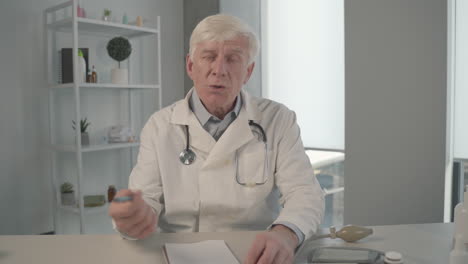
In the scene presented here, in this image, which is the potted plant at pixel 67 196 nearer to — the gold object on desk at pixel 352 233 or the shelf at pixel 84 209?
the shelf at pixel 84 209

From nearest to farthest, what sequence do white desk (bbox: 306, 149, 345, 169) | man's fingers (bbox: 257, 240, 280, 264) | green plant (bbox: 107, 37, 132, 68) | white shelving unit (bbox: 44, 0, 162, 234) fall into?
man's fingers (bbox: 257, 240, 280, 264) → white shelving unit (bbox: 44, 0, 162, 234) → green plant (bbox: 107, 37, 132, 68) → white desk (bbox: 306, 149, 345, 169)

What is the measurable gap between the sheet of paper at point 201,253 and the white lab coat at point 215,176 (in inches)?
13.2

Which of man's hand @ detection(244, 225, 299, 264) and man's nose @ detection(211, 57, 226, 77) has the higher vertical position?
man's nose @ detection(211, 57, 226, 77)

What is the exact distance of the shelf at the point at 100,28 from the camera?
2.67 m

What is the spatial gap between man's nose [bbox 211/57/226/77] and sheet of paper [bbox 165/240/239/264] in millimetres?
596

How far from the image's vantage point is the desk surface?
1030 millimetres

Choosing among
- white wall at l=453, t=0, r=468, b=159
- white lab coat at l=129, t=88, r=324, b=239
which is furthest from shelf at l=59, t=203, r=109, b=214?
white wall at l=453, t=0, r=468, b=159

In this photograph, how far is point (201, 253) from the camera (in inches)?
41.1

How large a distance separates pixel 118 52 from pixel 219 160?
69.6 inches

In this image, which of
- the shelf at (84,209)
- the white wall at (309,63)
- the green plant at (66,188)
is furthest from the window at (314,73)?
the green plant at (66,188)

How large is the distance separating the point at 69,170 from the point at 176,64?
127 centimetres

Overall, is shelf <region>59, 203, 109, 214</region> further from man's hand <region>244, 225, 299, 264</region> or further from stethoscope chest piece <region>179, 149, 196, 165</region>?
man's hand <region>244, 225, 299, 264</region>

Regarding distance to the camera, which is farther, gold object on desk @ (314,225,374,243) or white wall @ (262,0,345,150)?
white wall @ (262,0,345,150)

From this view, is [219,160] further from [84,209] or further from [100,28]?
[100,28]
